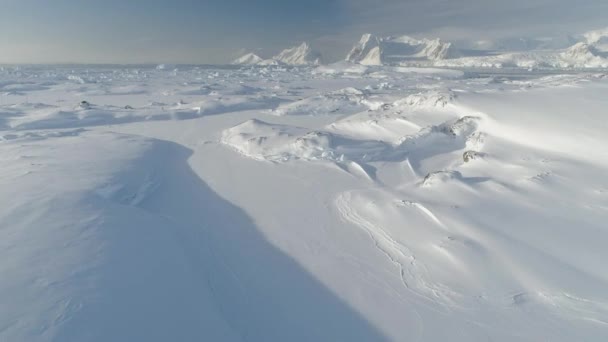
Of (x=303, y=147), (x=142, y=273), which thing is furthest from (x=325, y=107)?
(x=142, y=273)

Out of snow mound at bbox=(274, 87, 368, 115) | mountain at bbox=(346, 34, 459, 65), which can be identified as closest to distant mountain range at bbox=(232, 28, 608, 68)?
mountain at bbox=(346, 34, 459, 65)

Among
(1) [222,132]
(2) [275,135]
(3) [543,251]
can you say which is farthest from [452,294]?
(1) [222,132]

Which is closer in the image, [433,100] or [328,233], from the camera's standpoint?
[328,233]

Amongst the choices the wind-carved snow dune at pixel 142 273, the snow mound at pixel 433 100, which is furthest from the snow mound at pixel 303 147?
the wind-carved snow dune at pixel 142 273

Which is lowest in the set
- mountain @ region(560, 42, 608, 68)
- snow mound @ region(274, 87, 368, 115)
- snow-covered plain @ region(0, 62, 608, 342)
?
snow-covered plain @ region(0, 62, 608, 342)

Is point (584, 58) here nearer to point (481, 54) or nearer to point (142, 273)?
point (481, 54)

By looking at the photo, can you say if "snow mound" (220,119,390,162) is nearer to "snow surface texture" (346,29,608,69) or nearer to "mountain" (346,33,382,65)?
"snow surface texture" (346,29,608,69)
